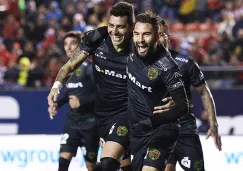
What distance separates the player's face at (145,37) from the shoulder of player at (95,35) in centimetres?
105

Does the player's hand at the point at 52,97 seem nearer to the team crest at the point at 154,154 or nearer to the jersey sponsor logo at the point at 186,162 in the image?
the team crest at the point at 154,154

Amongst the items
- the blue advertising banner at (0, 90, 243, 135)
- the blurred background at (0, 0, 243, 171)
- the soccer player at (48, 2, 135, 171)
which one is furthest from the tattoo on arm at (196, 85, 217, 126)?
the blue advertising banner at (0, 90, 243, 135)

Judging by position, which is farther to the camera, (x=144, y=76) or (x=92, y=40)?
(x=92, y=40)

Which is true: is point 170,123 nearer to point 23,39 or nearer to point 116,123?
point 116,123

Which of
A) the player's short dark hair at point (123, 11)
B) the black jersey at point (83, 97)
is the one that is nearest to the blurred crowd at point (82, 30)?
the black jersey at point (83, 97)

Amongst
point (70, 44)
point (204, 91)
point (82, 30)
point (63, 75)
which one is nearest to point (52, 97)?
point (63, 75)

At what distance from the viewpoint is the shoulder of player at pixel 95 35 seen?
27.3ft

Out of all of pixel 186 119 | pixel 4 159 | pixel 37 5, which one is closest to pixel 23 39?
pixel 37 5

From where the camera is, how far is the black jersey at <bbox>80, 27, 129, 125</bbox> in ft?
27.1

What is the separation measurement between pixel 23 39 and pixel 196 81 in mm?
10378

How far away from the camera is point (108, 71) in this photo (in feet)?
27.2

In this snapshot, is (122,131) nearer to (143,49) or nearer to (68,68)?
(68,68)

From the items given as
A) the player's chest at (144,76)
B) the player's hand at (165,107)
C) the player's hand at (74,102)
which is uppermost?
the player's chest at (144,76)

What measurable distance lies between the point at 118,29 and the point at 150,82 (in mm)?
982
